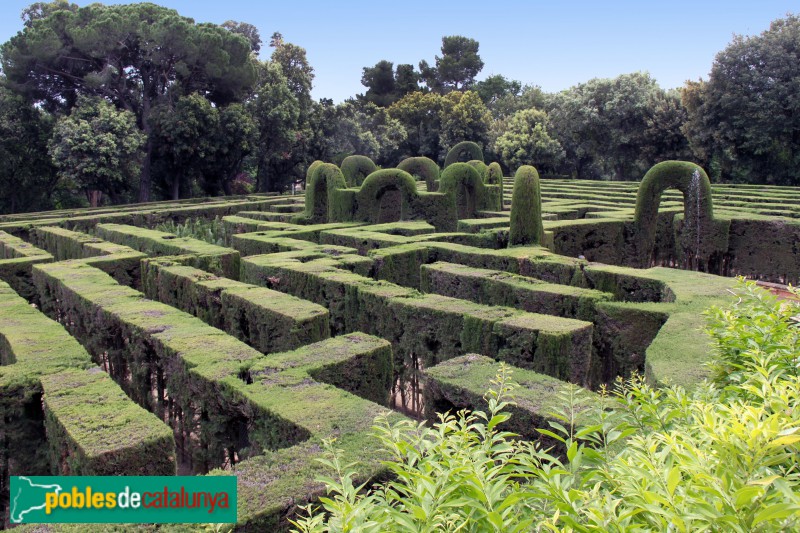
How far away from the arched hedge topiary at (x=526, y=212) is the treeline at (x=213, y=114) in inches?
965

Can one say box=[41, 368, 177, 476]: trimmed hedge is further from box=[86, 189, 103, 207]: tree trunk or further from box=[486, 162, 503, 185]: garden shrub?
box=[86, 189, 103, 207]: tree trunk

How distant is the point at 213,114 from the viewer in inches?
1373

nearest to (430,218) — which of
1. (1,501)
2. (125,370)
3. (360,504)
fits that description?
(125,370)

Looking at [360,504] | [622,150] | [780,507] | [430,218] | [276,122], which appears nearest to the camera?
[780,507]

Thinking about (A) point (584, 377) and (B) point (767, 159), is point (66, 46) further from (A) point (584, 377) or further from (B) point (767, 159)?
(B) point (767, 159)

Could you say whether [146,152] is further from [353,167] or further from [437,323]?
[437,323]

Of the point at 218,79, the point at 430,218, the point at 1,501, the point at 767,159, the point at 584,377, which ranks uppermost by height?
the point at 218,79

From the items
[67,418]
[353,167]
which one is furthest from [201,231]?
[67,418]

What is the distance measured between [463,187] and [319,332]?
539 inches

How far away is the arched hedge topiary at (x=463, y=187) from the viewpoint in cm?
2084

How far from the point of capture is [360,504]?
2164 millimetres

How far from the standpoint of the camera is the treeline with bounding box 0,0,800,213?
32.0 metres

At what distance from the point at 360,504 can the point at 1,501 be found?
6.16 m

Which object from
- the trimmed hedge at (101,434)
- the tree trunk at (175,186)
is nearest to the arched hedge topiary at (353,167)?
the tree trunk at (175,186)
